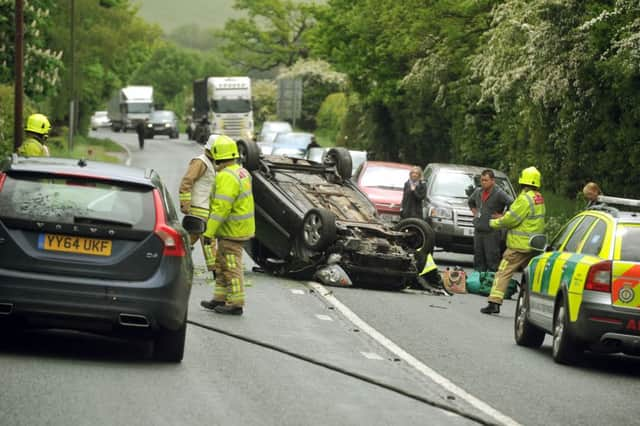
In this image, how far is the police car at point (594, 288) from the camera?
12492 millimetres

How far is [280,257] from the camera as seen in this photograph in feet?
65.9

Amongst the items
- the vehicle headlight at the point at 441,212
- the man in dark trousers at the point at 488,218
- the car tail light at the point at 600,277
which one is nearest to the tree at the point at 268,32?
the vehicle headlight at the point at 441,212

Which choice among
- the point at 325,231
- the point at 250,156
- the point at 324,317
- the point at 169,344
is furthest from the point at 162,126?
the point at 169,344

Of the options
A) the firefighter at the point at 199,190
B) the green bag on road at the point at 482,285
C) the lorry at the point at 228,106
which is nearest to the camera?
the firefighter at the point at 199,190

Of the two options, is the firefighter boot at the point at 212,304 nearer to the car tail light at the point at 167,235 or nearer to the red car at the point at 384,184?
the car tail light at the point at 167,235

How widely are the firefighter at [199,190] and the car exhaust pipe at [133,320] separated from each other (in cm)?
679

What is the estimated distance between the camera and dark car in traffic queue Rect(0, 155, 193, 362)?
10.7 metres

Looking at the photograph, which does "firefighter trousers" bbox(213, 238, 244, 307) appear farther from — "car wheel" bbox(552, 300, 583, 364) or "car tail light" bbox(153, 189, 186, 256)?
"car tail light" bbox(153, 189, 186, 256)

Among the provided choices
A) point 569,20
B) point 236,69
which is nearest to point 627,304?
point 569,20

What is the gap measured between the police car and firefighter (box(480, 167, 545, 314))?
335 cm

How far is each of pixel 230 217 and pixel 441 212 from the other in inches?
457

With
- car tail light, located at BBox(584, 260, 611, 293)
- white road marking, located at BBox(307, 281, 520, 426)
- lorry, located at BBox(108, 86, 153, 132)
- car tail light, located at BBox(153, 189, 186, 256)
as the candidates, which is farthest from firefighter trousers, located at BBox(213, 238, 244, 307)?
lorry, located at BBox(108, 86, 153, 132)

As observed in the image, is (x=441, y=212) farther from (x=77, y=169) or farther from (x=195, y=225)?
(x=77, y=169)

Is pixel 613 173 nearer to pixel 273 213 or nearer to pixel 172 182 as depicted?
pixel 273 213
